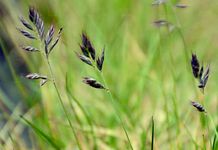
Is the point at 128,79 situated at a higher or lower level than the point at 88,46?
lower

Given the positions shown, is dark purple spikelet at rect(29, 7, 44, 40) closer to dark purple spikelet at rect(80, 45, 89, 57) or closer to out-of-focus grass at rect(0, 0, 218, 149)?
dark purple spikelet at rect(80, 45, 89, 57)

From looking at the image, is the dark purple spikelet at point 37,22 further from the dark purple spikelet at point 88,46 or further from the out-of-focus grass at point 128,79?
the out-of-focus grass at point 128,79

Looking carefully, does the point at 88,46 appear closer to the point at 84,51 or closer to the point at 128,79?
the point at 84,51

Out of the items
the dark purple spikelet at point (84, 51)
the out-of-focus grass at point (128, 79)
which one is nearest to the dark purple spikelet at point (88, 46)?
the dark purple spikelet at point (84, 51)

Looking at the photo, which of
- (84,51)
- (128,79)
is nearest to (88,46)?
(84,51)

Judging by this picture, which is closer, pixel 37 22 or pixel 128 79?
pixel 37 22

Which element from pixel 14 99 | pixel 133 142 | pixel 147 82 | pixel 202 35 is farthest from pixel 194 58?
pixel 202 35

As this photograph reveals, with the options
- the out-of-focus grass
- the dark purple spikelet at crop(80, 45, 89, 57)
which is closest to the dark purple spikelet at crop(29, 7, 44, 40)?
the dark purple spikelet at crop(80, 45, 89, 57)

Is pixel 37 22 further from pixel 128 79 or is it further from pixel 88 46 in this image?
pixel 128 79
